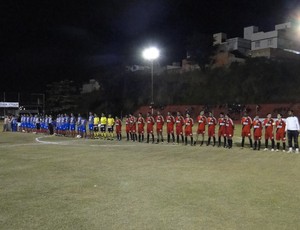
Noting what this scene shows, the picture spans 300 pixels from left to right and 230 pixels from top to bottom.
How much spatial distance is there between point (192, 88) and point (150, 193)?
171 feet

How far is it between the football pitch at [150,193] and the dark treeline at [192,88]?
32487 millimetres

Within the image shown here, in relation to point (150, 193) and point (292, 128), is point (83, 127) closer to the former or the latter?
point (292, 128)

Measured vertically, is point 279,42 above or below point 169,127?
above

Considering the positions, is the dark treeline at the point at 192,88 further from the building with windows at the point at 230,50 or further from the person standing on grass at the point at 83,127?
the person standing on grass at the point at 83,127

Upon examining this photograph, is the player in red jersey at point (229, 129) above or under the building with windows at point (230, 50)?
under

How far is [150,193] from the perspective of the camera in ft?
26.2

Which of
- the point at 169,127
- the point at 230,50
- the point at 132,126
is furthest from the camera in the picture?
the point at 230,50

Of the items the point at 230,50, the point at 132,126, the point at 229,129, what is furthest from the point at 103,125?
the point at 230,50

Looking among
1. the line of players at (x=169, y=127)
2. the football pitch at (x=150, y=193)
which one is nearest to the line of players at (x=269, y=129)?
the line of players at (x=169, y=127)

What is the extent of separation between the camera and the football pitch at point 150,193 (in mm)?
6047

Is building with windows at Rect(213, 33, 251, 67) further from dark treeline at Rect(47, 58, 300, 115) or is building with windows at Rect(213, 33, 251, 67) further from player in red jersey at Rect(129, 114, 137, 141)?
player in red jersey at Rect(129, 114, 137, 141)

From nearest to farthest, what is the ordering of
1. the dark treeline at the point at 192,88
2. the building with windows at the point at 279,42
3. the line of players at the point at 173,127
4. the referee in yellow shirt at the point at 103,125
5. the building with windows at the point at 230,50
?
1. the line of players at the point at 173,127
2. the referee in yellow shirt at the point at 103,125
3. the dark treeline at the point at 192,88
4. the building with windows at the point at 279,42
5. the building with windows at the point at 230,50

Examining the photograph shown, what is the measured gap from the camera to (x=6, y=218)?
20.3 feet

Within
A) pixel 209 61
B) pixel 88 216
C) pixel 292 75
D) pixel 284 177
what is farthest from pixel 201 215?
pixel 209 61
